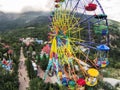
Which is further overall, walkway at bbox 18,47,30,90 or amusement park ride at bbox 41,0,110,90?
walkway at bbox 18,47,30,90

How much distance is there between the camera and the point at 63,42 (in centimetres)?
3000

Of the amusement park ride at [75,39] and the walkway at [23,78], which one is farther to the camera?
the walkway at [23,78]

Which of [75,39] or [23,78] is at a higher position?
[75,39]

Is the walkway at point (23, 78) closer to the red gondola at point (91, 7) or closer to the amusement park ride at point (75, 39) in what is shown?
the amusement park ride at point (75, 39)

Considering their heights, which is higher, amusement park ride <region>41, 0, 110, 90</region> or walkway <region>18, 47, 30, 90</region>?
amusement park ride <region>41, 0, 110, 90</region>

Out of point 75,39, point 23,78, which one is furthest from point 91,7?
point 23,78

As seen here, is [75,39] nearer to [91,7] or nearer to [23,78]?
[91,7]

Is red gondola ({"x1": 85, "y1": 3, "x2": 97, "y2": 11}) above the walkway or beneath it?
above

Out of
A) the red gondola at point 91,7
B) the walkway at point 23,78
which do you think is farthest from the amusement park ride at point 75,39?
the walkway at point 23,78

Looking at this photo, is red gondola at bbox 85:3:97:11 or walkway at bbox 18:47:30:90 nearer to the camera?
red gondola at bbox 85:3:97:11

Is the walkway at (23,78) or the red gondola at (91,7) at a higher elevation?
the red gondola at (91,7)

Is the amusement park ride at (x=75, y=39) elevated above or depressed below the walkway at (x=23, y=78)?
above

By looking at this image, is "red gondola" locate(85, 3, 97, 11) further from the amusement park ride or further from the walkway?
the walkway

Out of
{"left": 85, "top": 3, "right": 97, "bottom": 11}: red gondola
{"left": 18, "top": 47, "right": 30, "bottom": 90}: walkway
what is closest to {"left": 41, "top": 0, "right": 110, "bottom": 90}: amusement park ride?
{"left": 85, "top": 3, "right": 97, "bottom": 11}: red gondola
